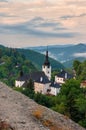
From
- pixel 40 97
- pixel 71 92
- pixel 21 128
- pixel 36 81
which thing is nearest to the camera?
pixel 21 128

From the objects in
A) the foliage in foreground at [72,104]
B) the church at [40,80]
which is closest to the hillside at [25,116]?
the foliage in foreground at [72,104]

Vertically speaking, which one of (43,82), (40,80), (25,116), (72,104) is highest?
(25,116)

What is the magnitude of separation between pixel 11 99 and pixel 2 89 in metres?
1.71

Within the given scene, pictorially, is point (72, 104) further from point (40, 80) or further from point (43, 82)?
point (40, 80)

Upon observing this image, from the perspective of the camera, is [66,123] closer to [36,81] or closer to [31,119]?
[31,119]

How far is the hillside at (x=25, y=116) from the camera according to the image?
62.2 ft

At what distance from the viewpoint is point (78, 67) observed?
154000mm

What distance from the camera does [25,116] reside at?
66.0 feet

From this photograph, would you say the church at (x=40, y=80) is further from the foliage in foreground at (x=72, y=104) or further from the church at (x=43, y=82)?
the foliage in foreground at (x=72, y=104)

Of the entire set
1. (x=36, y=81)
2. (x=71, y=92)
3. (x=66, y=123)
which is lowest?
(x=36, y=81)

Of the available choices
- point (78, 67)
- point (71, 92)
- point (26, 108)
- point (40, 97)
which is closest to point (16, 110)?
point (26, 108)

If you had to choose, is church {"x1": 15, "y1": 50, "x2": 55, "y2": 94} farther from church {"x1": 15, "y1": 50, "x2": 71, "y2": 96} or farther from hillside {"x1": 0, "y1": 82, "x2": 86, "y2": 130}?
hillside {"x1": 0, "y1": 82, "x2": 86, "y2": 130}

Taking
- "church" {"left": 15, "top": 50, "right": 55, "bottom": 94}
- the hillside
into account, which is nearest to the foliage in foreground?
the hillside

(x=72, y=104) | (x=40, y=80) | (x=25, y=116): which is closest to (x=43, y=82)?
(x=40, y=80)
